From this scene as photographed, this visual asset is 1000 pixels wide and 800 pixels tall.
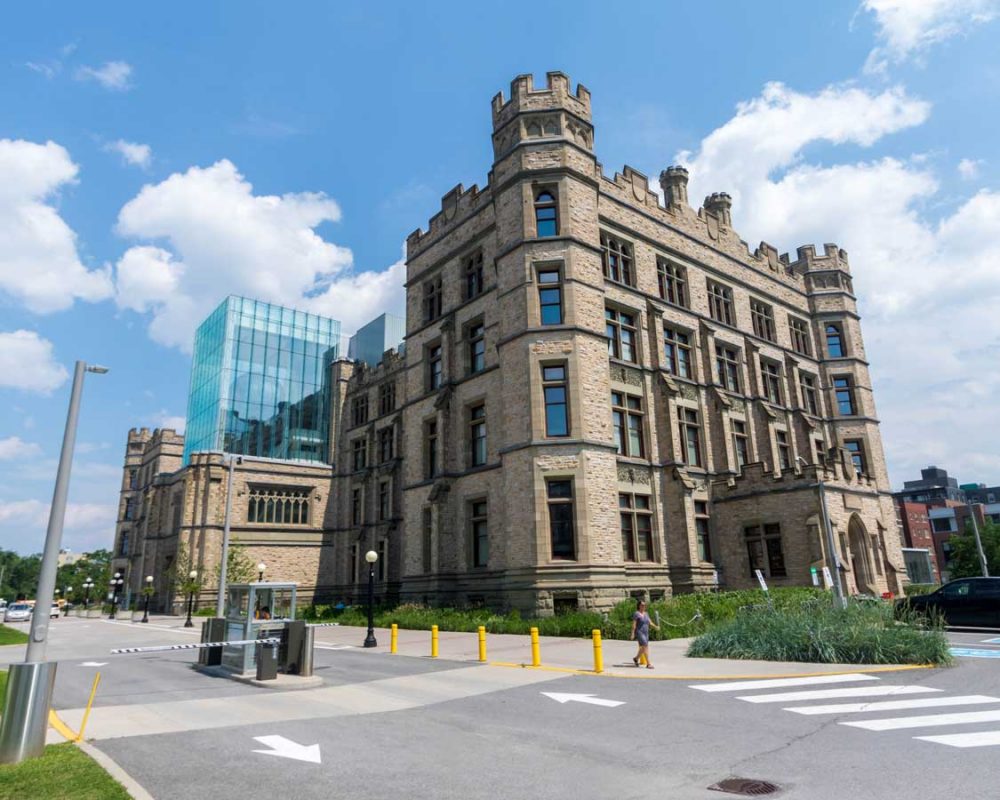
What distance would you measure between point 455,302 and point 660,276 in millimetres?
10163

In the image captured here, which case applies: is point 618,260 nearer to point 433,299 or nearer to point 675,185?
point 675,185

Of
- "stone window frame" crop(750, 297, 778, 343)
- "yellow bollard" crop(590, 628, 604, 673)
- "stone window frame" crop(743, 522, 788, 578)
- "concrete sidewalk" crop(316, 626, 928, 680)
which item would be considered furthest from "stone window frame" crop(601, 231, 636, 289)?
"yellow bollard" crop(590, 628, 604, 673)

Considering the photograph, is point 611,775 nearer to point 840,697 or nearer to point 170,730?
point 840,697

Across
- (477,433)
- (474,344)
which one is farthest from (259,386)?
(477,433)

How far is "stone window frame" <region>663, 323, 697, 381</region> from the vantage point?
3119cm

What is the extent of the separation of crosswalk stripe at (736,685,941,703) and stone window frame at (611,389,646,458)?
16054mm

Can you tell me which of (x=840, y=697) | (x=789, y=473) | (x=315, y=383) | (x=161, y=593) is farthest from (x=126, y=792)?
(x=315, y=383)

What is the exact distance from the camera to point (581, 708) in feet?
34.5

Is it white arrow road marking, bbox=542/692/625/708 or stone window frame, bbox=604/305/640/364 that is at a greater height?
stone window frame, bbox=604/305/640/364

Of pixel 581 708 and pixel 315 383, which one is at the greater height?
pixel 315 383

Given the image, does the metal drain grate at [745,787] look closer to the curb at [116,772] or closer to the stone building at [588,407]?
the curb at [116,772]

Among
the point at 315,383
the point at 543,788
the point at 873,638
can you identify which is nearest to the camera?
the point at 543,788

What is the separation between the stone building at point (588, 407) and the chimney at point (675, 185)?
162 mm

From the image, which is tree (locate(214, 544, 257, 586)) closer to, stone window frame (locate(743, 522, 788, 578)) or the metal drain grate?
stone window frame (locate(743, 522, 788, 578))
